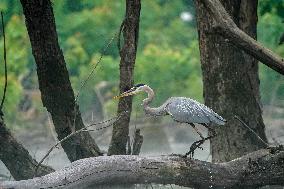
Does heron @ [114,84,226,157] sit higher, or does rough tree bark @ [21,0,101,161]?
rough tree bark @ [21,0,101,161]

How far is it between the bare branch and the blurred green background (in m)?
10.4

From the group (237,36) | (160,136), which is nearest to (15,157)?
(237,36)

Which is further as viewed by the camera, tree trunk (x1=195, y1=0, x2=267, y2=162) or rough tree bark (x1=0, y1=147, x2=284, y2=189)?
tree trunk (x1=195, y1=0, x2=267, y2=162)

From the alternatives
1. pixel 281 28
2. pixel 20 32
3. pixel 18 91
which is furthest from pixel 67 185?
pixel 20 32

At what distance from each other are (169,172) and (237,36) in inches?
64.5

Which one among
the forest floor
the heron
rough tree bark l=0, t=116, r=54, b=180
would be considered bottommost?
rough tree bark l=0, t=116, r=54, b=180

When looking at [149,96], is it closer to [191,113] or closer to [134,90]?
[134,90]

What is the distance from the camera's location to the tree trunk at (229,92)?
786 cm

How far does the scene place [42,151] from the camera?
629 inches

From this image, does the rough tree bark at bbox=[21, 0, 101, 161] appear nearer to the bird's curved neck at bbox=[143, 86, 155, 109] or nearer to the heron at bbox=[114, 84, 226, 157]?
the bird's curved neck at bbox=[143, 86, 155, 109]

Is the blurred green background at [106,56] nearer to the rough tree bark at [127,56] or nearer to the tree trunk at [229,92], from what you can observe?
the tree trunk at [229,92]

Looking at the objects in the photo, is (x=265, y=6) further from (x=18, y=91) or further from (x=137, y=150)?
(x=18, y=91)

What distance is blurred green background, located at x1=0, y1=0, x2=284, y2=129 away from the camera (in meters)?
17.8

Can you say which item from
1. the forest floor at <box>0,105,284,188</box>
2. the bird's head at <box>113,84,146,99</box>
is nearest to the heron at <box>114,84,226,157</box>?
the bird's head at <box>113,84,146,99</box>
